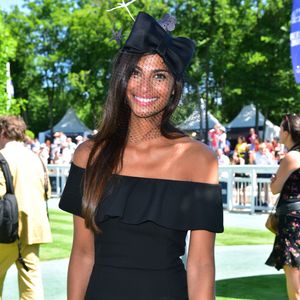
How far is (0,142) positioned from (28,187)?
17.8 inches

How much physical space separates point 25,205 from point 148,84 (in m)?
3.33

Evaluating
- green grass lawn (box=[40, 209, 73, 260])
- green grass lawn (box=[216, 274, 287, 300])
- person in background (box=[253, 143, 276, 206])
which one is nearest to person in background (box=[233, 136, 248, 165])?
person in background (box=[253, 143, 276, 206])

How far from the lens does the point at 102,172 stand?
2.26 m

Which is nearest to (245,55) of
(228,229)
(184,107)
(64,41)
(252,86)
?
(252,86)

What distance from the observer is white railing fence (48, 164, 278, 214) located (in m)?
15.1

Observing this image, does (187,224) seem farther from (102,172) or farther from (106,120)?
(106,120)

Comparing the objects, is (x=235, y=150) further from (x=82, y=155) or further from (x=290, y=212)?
(x=82, y=155)

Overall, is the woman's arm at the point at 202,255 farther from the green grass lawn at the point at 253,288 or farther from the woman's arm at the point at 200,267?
the green grass lawn at the point at 253,288

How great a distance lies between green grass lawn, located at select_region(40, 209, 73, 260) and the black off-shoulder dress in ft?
23.2

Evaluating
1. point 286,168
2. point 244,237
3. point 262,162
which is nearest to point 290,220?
point 286,168

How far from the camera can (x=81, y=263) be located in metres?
2.28

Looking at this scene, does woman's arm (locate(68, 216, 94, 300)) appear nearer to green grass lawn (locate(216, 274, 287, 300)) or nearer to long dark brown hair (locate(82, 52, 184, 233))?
long dark brown hair (locate(82, 52, 184, 233))

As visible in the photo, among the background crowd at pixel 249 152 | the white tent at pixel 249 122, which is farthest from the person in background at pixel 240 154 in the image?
the white tent at pixel 249 122

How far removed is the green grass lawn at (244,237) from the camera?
10.6m
